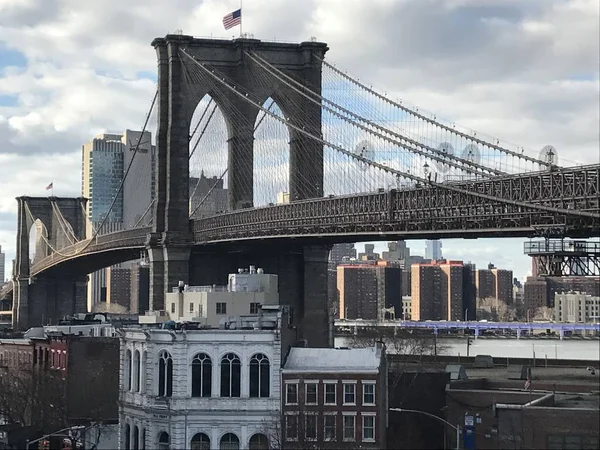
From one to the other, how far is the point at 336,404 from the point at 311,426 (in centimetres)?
135

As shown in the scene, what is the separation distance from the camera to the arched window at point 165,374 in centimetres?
5631

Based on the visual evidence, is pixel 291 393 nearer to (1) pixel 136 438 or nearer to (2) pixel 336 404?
(2) pixel 336 404

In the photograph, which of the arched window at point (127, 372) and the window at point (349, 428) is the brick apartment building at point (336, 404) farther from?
the arched window at point (127, 372)

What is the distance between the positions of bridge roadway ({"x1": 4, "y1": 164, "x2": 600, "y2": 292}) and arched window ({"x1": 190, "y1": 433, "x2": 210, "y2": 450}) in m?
16.5

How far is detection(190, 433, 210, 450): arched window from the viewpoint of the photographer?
5522 cm

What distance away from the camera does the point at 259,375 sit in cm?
5591

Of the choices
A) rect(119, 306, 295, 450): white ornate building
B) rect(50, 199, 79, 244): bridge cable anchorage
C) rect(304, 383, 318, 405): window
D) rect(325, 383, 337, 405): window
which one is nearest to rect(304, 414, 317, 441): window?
rect(304, 383, 318, 405): window

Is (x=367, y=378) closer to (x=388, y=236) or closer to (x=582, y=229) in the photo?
(x=582, y=229)

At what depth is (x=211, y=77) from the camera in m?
106

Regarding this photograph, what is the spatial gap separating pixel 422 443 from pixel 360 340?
7772 cm

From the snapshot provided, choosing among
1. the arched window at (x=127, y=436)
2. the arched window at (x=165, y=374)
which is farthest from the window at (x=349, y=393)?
the arched window at (x=127, y=436)

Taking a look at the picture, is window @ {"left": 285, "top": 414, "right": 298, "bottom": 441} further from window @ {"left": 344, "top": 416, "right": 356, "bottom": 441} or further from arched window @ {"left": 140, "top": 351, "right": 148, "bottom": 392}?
arched window @ {"left": 140, "top": 351, "right": 148, "bottom": 392}

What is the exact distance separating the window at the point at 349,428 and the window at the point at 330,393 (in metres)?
0.79

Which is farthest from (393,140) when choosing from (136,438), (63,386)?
(136,438)
